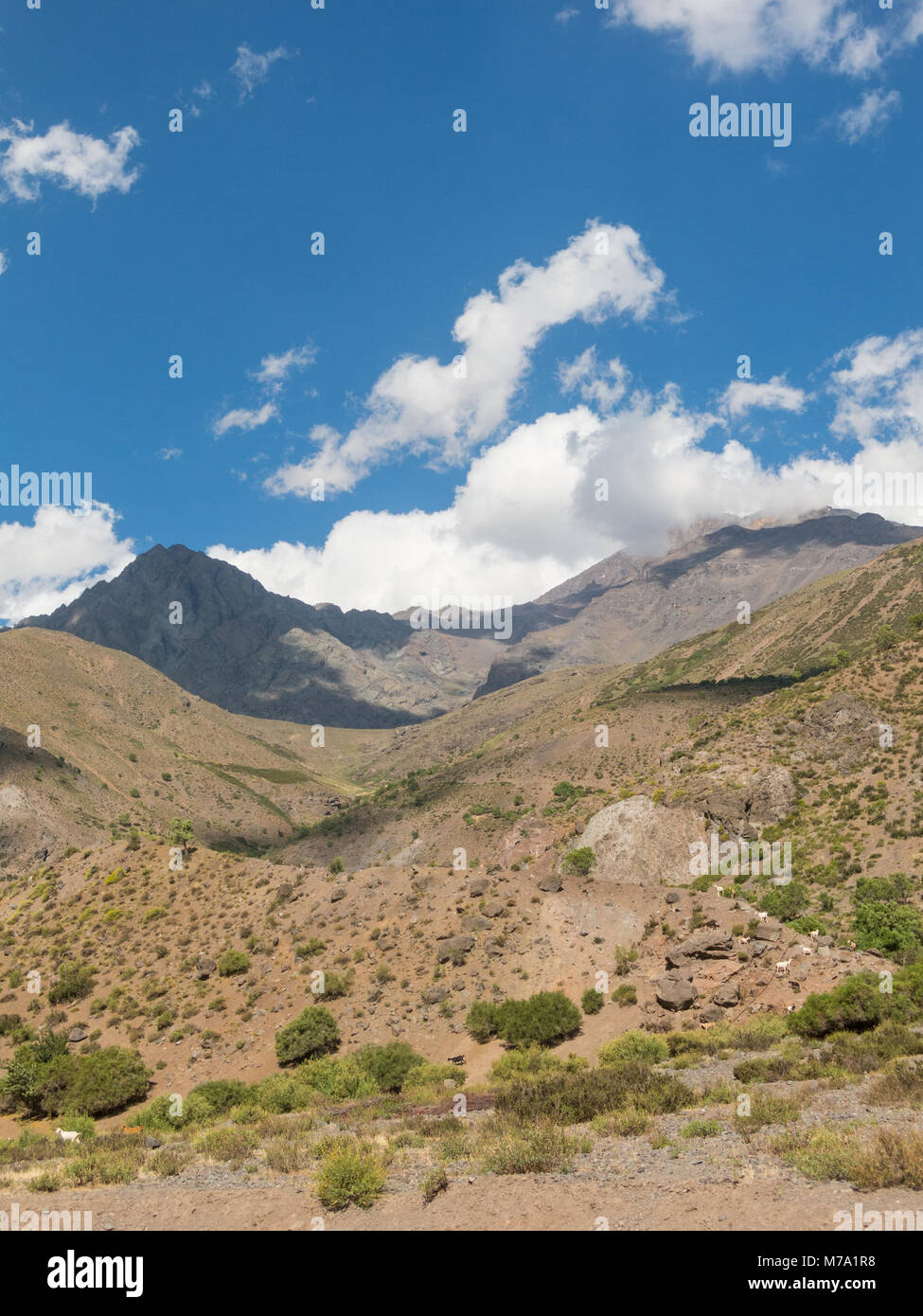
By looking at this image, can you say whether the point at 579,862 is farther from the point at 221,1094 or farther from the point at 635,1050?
the point at 221,1094

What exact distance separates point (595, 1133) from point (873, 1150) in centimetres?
617

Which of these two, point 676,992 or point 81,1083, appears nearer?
point 81,1083

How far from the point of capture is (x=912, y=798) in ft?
152

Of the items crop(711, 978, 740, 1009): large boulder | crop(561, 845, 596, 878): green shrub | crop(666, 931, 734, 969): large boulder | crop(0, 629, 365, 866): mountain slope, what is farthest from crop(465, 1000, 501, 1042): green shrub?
crop(0, 629, 365, 866): mountain slope

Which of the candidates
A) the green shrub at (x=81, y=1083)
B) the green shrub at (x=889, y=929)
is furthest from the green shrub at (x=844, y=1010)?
the green shrub at (x=81, y=1083)

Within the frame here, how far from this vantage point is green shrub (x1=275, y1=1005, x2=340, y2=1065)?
28.0 metres

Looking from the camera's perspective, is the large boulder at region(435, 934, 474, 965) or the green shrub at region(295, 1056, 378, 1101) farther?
the large boulder at region(435, 934, 474, 965)

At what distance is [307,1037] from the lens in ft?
92.9

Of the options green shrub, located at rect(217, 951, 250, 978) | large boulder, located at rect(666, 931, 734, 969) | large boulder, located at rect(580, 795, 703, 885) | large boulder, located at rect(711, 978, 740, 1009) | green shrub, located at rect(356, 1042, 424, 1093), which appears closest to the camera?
green shrub, located at rect(356, 1042, 424, 1093)

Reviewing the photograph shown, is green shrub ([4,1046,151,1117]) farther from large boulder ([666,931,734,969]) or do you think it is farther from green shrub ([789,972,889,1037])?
green shrub ([789,972,889,1037])

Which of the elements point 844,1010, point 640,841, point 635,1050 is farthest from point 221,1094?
point 640,841

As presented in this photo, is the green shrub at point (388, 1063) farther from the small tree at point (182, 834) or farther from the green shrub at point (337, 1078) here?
the small tree at point (182, 834)

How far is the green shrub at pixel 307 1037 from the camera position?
92.0ft
